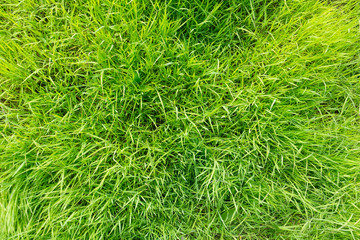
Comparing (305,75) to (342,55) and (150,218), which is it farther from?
(150,218)

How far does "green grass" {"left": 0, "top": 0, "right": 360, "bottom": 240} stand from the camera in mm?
1506

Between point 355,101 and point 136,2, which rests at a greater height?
point 136,2

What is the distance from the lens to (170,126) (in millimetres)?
1607

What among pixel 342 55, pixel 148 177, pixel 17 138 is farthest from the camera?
pixel 342 55

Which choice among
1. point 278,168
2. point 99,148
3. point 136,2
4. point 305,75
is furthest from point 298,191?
point 136,2

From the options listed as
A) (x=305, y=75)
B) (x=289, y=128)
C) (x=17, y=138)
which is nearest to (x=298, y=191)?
(x=289, y=128)

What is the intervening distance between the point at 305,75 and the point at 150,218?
1.47m

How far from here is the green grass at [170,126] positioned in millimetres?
1506

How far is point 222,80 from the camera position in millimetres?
1616

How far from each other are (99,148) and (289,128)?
1336 millimetres

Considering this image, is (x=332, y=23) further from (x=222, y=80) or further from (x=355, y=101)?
(x=222, y=80)

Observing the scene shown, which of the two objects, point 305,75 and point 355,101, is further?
point 355,101

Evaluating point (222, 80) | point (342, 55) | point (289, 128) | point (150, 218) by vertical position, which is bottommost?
point (150, 218)

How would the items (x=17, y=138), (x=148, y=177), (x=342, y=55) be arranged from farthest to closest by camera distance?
1. (x=342, y=55)
2. (x=17, y=138)
3. (x=148, y=177)
